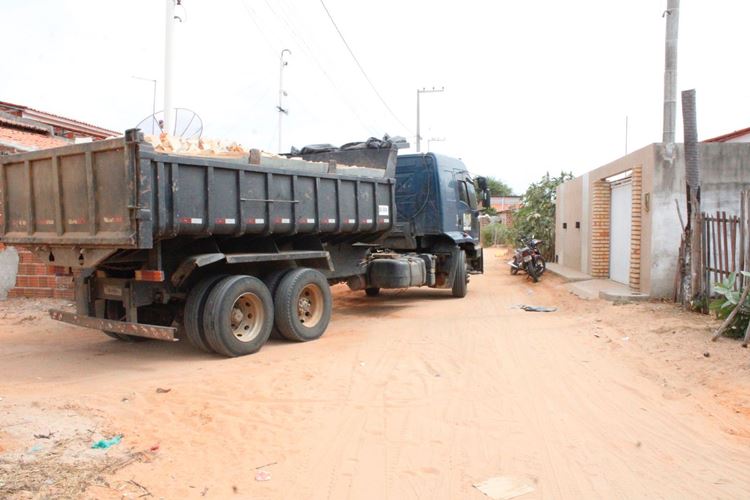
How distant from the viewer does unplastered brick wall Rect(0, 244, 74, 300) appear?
10.1 metres

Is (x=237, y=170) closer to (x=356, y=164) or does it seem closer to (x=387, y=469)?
(x=356, y=164)

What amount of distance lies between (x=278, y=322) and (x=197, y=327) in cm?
120

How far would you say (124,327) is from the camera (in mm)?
6664

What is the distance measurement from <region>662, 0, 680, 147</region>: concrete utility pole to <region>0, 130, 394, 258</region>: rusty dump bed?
7118 mm

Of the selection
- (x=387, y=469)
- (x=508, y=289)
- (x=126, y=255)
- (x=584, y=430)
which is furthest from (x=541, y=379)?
(x=508, y=289)

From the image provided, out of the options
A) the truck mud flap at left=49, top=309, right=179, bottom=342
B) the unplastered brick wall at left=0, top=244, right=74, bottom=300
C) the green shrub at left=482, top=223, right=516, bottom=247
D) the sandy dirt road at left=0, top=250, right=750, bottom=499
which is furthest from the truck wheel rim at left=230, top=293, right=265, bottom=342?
the green shrub at left=482, top=223, right=516, bottom=247

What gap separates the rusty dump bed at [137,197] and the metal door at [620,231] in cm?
741

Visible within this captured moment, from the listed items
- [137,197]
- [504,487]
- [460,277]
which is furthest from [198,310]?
[460,277]

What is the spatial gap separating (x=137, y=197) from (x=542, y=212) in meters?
18.4

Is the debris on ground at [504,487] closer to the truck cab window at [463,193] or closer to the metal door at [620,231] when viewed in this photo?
the truck cab window at [463,193]

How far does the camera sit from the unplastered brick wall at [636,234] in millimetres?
11219

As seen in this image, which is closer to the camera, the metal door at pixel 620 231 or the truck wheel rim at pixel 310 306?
the truck wheel rim at pixel 310 306

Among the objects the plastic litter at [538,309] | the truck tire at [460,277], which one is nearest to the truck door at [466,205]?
the truck tire at [460,277]

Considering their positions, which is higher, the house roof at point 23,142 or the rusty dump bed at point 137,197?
the house roof at point 23,142
